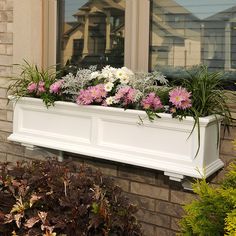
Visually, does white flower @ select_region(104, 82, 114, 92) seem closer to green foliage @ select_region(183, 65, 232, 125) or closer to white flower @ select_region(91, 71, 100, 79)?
white flower @ select_region(91, 71, 100, 79)

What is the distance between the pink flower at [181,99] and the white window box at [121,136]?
9cm

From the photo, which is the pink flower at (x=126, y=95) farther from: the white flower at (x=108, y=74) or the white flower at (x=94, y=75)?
the white flower at (x=94, y=75)

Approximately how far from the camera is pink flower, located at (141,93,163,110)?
2934 millimetres

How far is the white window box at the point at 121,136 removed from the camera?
2822 mm

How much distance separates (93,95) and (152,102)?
0.45 metres

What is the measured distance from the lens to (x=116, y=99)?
308cm

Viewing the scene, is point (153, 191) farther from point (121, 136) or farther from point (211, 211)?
point (211, 211)

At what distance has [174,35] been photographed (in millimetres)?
3348

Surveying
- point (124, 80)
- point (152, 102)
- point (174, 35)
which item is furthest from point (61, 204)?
point (174, 35)

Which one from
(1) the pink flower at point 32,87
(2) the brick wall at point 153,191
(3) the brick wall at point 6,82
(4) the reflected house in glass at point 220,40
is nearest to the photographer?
(4) the reflected house in glass at point 220,40

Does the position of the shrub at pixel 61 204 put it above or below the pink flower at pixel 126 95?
below

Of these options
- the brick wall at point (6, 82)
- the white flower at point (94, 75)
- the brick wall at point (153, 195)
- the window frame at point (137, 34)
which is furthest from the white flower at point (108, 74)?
the brick wall at point (6, 82)

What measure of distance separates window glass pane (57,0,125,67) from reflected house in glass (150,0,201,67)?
0.95 ft

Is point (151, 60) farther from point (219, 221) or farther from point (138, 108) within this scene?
point (219, 221)
